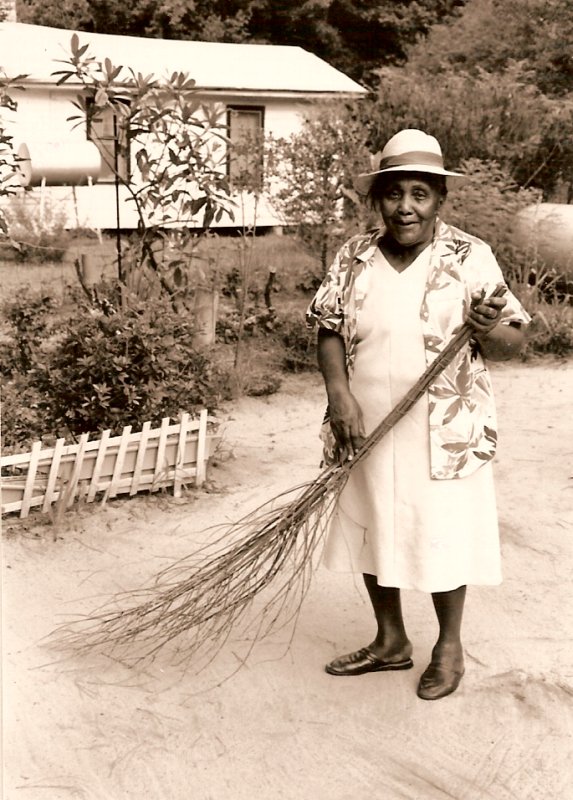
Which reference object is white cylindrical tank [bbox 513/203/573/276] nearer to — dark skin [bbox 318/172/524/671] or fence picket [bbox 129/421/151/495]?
fence picket [bbox 129/421/151/495]

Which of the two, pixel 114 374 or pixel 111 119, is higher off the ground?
pixel 111 119

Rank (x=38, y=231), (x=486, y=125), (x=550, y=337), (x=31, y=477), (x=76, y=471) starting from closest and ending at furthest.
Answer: (x=31, y=477)
(x=76, y=471)
(x=550, y=337)
(x=486, y=125)
(x=38, y=231)

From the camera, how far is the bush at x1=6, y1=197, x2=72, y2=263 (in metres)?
11.5

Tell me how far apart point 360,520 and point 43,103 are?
1199cm

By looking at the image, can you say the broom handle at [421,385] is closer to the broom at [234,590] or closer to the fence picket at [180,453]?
the broom at [234,590]

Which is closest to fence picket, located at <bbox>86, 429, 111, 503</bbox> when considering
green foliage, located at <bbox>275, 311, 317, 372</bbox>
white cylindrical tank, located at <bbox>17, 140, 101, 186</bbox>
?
green foliage, located at <bbox>275, 311, 317, 372</bbox>

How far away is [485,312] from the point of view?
2.79 metres

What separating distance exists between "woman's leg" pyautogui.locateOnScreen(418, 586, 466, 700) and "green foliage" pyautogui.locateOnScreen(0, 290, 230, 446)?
7.42 ft

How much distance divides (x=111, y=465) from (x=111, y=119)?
425 inches

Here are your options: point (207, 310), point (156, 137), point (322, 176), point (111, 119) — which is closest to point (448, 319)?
point (156, 137)

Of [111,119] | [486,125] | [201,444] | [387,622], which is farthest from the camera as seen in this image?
[111,119]

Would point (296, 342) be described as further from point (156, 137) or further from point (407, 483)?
point (407, 483)

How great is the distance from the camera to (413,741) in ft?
9.98

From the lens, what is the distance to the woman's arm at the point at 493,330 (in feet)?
9.18
